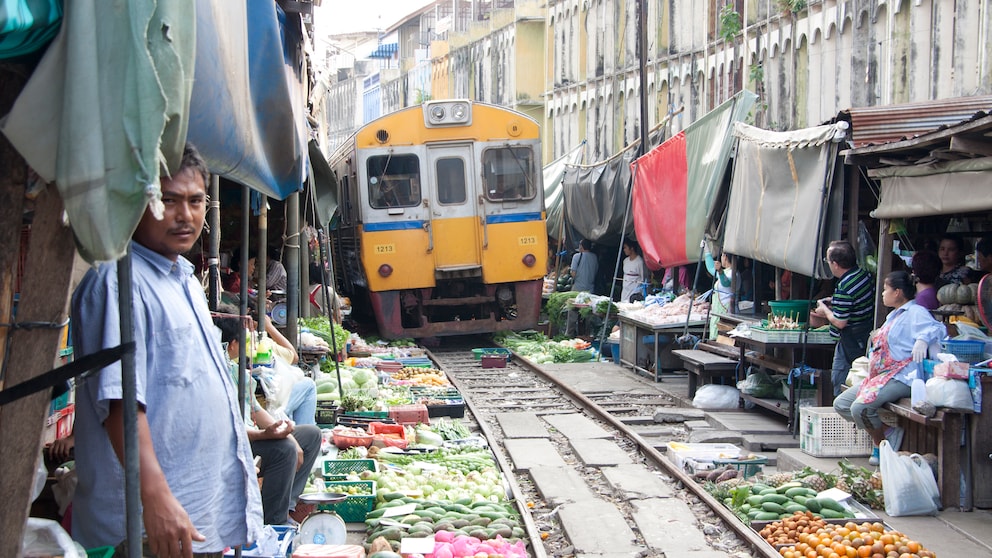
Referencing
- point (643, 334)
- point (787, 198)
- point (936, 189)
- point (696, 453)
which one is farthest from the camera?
point (643, 334)

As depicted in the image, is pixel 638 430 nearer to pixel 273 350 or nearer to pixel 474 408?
pixel 474 408

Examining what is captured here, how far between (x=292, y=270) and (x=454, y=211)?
5.77 m

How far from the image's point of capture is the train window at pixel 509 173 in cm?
1528

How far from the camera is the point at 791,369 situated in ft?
28.6

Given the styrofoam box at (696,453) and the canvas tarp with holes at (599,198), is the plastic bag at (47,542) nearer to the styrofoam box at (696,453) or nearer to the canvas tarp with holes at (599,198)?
the styrofoam box at (696,453)

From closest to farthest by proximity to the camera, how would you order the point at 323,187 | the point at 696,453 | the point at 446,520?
the point at 446,520, the point at 696,453, the point at 323,187

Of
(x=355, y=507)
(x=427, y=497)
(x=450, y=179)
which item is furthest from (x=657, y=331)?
(x=355, y=507)

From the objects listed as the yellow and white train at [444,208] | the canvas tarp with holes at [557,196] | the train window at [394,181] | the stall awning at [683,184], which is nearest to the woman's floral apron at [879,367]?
the stall awning at [683,184]

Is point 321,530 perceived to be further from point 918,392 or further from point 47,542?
point 918,392

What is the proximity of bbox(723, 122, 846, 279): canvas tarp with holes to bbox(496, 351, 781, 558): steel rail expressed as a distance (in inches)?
78.1

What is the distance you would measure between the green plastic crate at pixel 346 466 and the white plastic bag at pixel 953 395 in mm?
3501

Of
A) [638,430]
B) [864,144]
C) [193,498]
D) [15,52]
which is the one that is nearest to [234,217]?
[638,430]

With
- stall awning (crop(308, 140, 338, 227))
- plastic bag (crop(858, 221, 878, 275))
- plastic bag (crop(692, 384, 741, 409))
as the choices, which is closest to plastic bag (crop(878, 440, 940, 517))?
plastic bag (crop(858, 221, 878, 275))

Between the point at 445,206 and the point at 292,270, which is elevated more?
the point at 445,206
